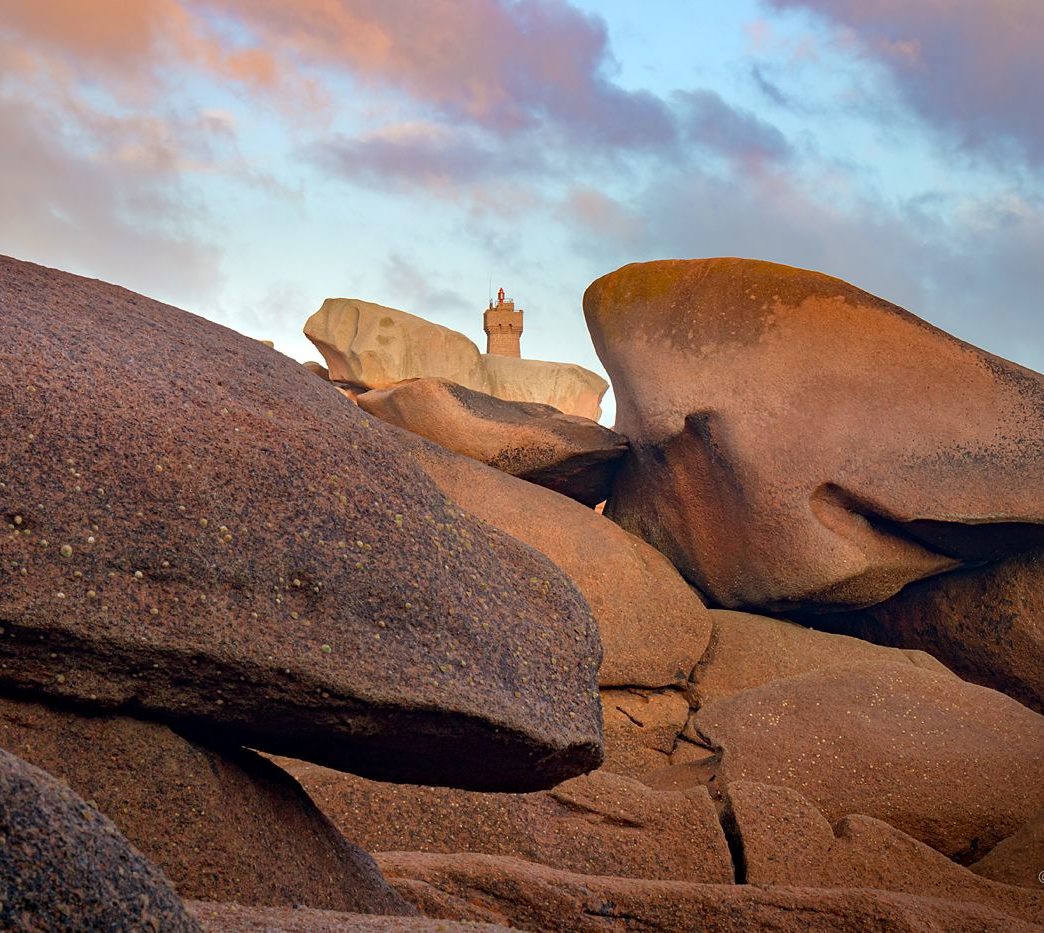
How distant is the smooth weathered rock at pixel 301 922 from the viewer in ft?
6.21

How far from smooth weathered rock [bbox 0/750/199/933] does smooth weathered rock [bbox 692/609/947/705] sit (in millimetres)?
5478

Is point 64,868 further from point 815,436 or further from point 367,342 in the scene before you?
point 367,342

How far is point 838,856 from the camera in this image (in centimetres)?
436

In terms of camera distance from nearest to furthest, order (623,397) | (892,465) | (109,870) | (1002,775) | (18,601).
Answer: (109,870), (18,601), (1002,775), (892,465), (623,397)

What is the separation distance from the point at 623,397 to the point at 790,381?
42.7 inches

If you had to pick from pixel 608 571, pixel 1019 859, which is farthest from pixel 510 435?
pixel 1019 859

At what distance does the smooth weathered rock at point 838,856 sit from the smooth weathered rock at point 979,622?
10.9 feet

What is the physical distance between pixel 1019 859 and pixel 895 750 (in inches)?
29.5

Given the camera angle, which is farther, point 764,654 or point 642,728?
point 764,654

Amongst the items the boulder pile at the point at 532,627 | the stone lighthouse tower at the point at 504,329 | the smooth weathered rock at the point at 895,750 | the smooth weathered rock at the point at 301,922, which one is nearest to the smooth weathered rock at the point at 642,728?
the boulder pile at the point at 532,627

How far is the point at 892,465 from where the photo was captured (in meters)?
6.88

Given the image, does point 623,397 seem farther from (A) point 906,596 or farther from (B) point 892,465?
(A) point 906,596

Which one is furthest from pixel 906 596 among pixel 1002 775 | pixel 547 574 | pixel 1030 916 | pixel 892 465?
pixel 547 574

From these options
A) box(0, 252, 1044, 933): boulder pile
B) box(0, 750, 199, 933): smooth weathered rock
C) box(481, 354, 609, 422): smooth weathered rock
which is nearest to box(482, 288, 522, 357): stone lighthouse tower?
box(481, 354, 609, 422): smooth weathered rock
